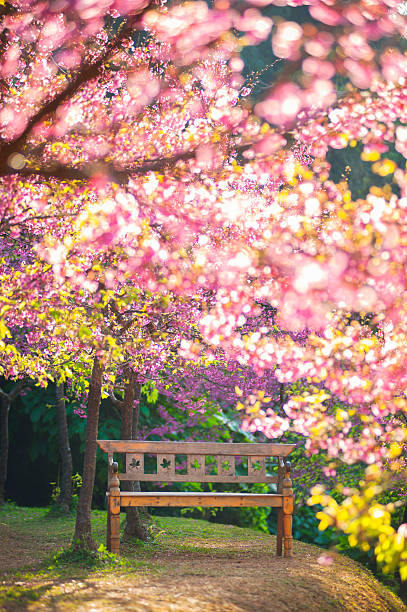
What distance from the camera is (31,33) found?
6965 mm

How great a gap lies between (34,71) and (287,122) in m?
3.68

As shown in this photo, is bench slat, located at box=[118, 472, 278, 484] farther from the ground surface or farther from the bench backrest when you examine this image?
the ground surface

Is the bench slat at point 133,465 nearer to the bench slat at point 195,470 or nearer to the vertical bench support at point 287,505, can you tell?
the bench slat at point 195,470

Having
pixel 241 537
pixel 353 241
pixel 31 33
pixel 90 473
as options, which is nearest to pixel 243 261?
pixel 353 241

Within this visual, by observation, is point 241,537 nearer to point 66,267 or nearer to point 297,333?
point 297,333

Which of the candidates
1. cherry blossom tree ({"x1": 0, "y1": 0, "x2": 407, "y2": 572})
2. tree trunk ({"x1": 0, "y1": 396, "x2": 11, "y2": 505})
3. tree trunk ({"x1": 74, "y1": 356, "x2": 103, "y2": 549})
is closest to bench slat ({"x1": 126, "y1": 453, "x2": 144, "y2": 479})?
tree trunk ({"x1": 74, "y1": 356, "x2": 103, "y2": 549})

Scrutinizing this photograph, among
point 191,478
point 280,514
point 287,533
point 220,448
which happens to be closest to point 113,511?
point 191,478

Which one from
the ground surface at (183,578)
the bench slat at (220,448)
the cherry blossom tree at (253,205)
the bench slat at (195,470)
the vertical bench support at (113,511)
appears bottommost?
the ground surface at (183,578)

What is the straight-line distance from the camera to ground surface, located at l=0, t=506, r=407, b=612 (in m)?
5.25

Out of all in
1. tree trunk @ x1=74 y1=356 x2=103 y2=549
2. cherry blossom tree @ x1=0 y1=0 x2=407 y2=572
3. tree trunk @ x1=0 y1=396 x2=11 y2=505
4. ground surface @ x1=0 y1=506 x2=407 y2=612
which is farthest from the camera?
tree trunk @ x1=0 y1=396 x2=11 y2=505

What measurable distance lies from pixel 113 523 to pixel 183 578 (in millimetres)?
1420

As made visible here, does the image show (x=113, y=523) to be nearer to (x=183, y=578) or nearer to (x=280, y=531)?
(x=183, y=578)

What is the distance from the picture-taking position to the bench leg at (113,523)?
7.46m

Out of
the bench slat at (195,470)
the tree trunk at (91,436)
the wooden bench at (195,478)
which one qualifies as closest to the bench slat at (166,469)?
the wooden bench at (195,478)
